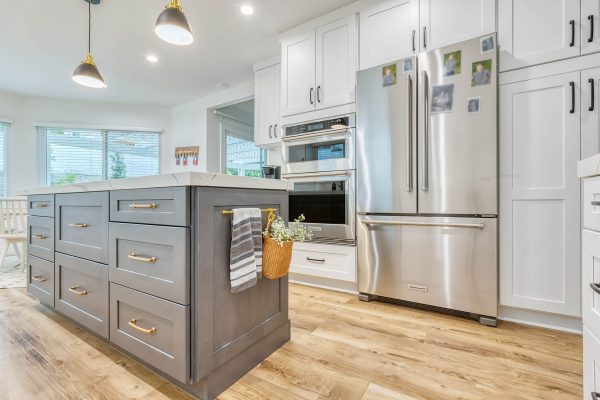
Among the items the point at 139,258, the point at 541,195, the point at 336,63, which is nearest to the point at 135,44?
the point at 336,63

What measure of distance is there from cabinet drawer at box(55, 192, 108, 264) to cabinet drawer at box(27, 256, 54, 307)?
0.81 feet

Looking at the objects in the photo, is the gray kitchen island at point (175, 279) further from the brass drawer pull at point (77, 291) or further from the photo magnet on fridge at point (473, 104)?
the photo magnet on fridge at point (473, 104)

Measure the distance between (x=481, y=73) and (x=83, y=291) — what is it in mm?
2765

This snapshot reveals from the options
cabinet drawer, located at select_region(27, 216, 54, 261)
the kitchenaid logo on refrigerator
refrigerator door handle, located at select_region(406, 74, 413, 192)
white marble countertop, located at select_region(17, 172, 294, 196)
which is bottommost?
the kitchenaid logo on refrigerator

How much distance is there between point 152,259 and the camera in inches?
45.4

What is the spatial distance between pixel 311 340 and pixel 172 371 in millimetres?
780

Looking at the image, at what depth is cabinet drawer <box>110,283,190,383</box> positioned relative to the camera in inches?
41.4

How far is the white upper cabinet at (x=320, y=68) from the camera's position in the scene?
2.46m

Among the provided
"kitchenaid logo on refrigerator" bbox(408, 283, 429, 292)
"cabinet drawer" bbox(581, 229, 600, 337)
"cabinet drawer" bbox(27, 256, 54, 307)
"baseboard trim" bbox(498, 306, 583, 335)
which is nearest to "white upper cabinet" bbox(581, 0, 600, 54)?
"cabinet drawer" bbox(581, 229, 600, 337)

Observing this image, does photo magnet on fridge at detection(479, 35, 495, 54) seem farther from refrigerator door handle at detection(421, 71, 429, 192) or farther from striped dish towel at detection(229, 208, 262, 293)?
striped dish towel at detection(229, 208, 262, 293)

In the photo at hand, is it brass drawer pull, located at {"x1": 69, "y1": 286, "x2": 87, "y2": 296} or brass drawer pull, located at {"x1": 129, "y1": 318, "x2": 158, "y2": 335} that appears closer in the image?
brass drawer pull, located at {"x1": 129, "y1": 318, "x2": 158, "y2": 335}

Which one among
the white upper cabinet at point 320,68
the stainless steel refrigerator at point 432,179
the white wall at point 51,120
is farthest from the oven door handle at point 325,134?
the white wall at point 51,120

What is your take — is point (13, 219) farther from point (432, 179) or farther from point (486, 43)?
point (486, 43)

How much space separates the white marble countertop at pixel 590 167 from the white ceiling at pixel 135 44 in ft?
7.69
